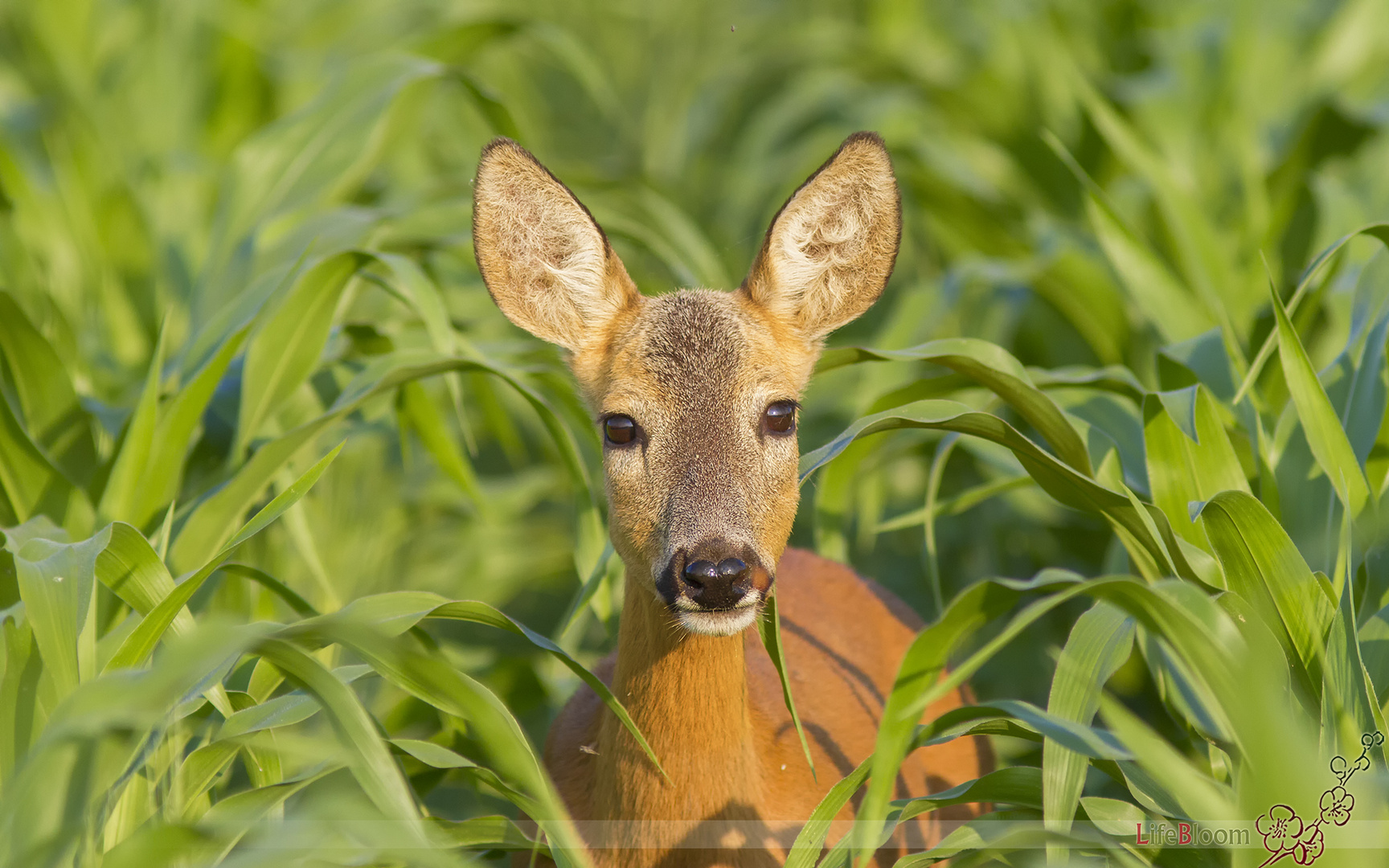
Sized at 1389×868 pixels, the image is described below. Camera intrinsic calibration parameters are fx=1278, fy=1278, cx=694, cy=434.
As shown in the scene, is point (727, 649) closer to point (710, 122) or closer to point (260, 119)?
point (260, 119)

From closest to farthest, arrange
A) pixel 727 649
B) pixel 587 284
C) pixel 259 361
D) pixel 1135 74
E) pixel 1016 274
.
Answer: pixel 727 649, pixel 587 284, pixel 259 361, pixel 1016 274, pixel 1135 74

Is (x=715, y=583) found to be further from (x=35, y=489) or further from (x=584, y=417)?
(x=35, y=489)

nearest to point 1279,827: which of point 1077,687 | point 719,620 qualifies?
point 1077,687

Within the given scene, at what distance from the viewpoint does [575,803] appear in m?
2.83

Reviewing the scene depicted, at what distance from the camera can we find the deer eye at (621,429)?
2.79 meters

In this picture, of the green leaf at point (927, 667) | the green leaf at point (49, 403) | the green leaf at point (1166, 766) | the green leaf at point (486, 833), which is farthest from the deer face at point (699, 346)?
the green leaf at point (49, 403)

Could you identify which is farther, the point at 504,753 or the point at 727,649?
the point at 727,649

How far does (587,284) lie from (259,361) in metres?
0.95

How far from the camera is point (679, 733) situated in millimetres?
2656

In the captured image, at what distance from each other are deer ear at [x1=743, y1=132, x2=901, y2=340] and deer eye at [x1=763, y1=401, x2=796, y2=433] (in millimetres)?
367

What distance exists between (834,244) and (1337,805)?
66.2 inches

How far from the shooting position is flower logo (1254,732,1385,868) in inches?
78.2

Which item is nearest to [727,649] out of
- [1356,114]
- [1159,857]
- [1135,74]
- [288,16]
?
[1159,857]

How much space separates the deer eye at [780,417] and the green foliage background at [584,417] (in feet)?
0.50
